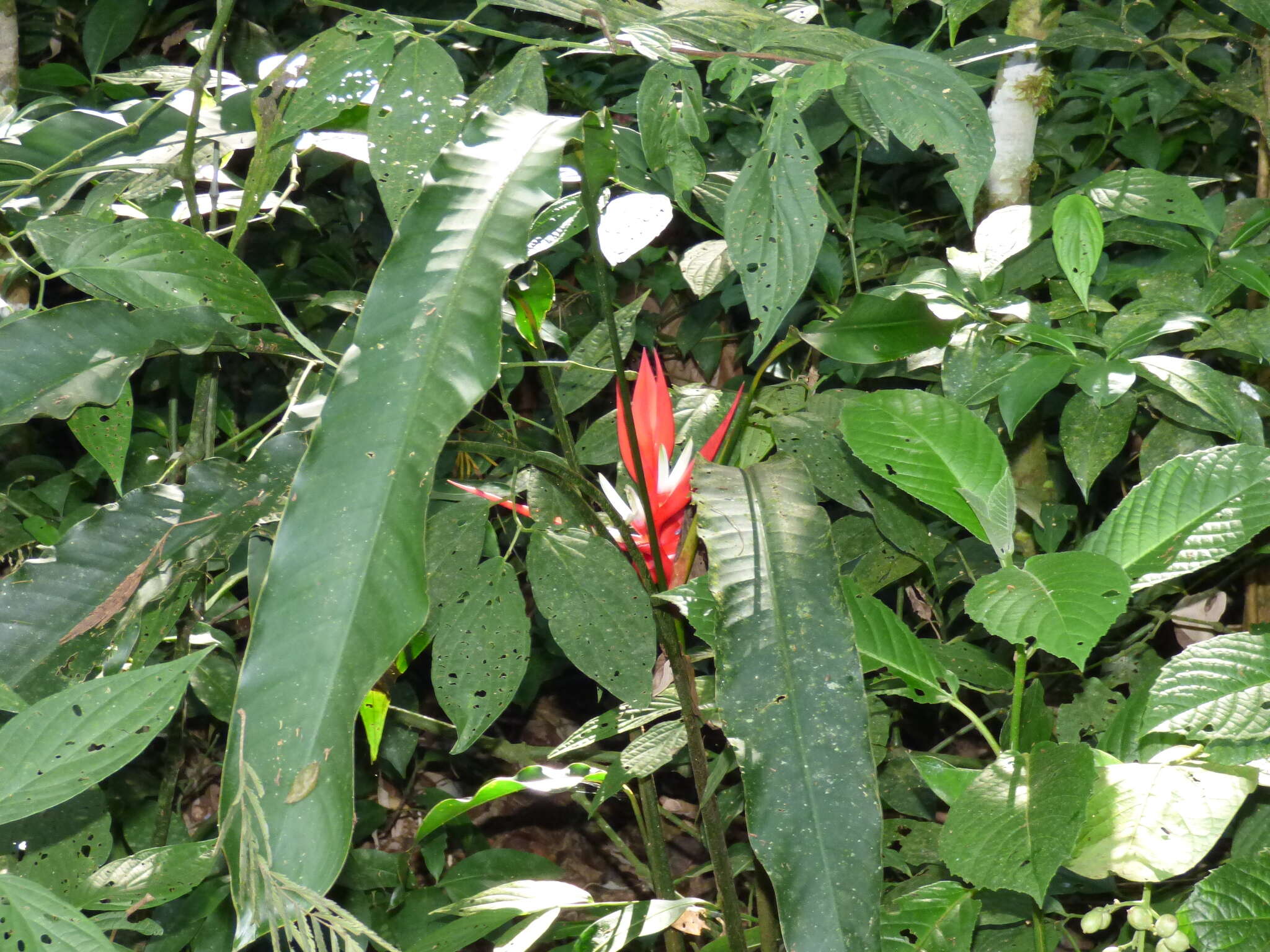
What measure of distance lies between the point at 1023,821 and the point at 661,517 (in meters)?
0.31

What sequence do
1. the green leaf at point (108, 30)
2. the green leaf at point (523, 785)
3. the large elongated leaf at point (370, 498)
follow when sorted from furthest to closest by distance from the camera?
the green leaf at point (108, 30)
the green leaf at point (523, 785)
the large elongated leaf at point (370, 498)

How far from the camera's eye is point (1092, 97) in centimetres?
130

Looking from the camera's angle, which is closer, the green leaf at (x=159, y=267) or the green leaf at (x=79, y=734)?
the green leaf at (x=79, y=734)

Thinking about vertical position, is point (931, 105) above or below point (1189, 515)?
above

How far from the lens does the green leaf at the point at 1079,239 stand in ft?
2.46

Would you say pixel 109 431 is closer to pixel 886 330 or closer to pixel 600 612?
pixel 600 612

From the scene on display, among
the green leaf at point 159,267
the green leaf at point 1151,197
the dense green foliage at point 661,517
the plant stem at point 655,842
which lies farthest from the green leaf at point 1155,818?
the green leaf at point 159,267

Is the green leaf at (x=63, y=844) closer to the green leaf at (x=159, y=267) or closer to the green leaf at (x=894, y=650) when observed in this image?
the green leaf at (x=159, y=267)

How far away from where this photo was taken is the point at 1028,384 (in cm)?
72

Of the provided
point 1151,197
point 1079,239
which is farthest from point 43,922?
point 1151,197

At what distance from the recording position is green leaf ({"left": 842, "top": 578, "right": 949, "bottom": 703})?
25.5 inches

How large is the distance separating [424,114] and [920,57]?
296mm

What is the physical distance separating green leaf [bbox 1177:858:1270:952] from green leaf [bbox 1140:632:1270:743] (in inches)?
2.9

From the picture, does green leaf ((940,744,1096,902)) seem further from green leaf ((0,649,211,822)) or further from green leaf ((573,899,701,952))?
green leaf ((0,649,211,822))
